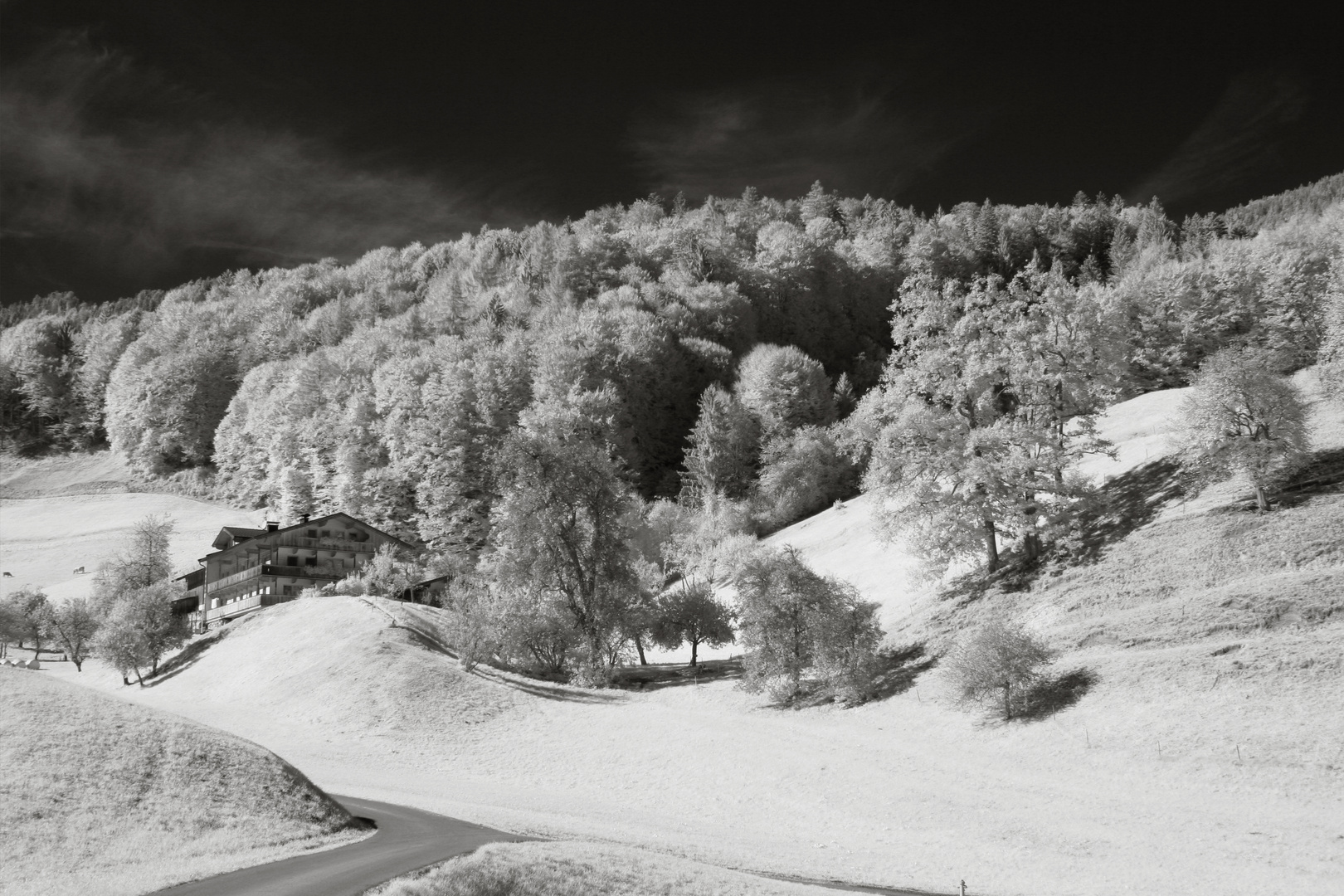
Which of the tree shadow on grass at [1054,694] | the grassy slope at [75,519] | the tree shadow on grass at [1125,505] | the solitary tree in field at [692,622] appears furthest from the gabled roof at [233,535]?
the tree shadow on grass at [1054,694]

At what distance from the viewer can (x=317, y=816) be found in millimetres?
22641

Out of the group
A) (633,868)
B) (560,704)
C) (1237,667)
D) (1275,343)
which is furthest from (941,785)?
(1275,343)

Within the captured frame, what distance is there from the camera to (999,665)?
107 ft

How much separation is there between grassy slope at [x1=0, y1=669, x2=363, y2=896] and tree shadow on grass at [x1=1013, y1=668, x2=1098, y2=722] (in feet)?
72.2

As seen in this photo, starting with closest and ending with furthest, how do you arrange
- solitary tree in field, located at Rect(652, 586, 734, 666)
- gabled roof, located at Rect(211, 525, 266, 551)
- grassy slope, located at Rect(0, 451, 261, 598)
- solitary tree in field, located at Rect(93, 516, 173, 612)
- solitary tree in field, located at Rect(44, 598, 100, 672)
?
1. solitary tree in field, located at Rect(652, 586, 734, 666)
2. solitary tree in field, located at Rect(44, 598, 100, 672)
3. solitary tree in field, located at Rect(93, 516, 173, 612)
4. gabled roof, located at Rect(211, 525, 266, 551)
5. grassy slope, located at Rect(0, 451, 261, 598)

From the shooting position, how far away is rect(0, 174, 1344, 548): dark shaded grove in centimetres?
8400

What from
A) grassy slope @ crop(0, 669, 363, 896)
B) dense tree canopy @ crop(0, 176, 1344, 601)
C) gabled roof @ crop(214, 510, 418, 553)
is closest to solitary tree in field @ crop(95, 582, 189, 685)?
gabled roof @ crop(214, 510, 418, 553)

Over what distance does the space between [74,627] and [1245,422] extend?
72495 millimetres

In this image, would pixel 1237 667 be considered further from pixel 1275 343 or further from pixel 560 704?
pixel 1275 343

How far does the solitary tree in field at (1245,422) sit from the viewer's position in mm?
35438

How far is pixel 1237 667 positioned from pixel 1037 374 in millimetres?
18225

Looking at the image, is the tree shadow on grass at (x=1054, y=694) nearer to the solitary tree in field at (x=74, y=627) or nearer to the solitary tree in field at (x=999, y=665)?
the solitary tree in field at (x=999, y=665)

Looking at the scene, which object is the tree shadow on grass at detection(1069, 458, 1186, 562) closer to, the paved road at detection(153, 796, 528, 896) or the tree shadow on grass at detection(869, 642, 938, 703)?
the tree shadow on grass at detection(869, 642, 938, 703)

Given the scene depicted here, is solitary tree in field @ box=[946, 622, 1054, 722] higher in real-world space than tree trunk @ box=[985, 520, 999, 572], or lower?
lower
